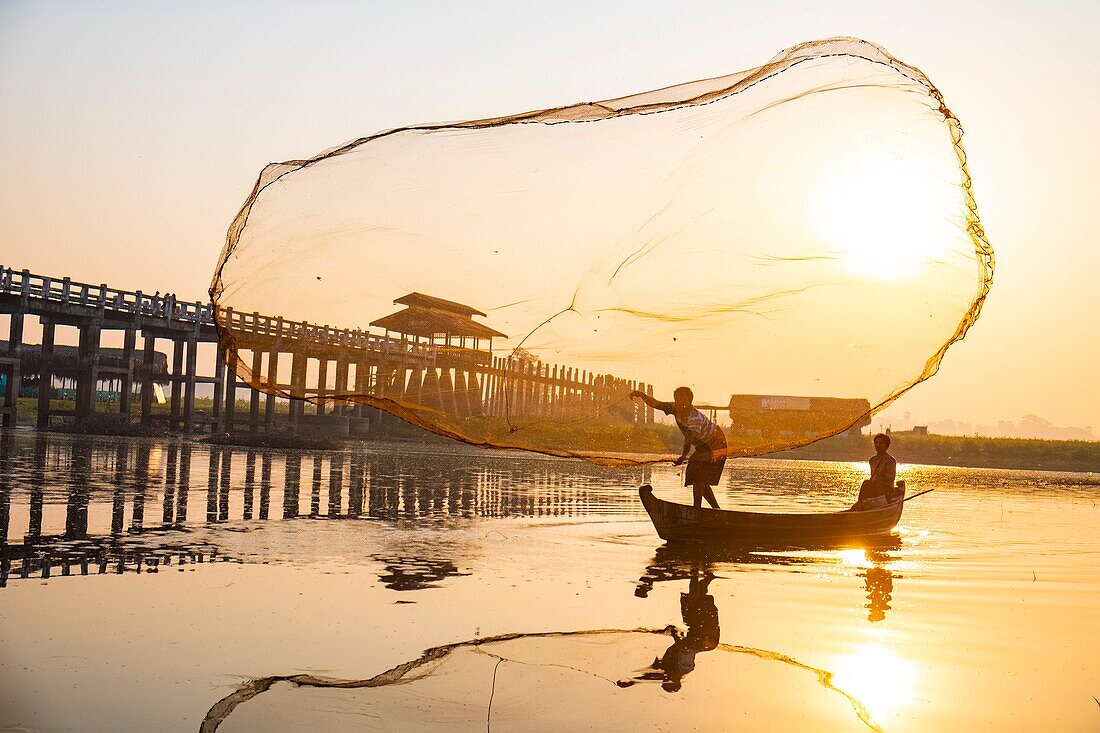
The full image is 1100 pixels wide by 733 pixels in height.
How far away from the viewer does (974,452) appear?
71875mm

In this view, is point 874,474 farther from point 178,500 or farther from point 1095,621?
point 178,500

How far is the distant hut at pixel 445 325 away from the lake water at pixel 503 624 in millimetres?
2169

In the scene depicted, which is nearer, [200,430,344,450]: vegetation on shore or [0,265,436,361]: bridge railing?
[0,265,436,361]: bridge railing

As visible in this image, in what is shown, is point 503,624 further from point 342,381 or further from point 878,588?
point 878,588

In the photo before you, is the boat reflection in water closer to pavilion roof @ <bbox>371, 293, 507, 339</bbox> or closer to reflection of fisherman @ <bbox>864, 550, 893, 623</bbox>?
reflection of fisherman @ <bbox>864, 550, 893, 623</bbox>

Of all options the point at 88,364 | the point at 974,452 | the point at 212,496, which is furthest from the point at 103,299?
the point at 974,452

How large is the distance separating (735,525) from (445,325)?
6.62m

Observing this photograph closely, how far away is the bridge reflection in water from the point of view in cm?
1123

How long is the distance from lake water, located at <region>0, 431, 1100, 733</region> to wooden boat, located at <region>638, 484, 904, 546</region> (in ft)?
1.39

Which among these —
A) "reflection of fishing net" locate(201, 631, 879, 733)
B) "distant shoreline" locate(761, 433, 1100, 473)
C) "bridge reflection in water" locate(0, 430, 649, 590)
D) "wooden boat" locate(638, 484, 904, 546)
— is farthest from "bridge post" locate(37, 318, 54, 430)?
"distant shoreline" locate(761, 433, 1100, 473)

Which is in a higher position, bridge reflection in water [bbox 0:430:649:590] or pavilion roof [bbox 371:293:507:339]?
pavilion roof [bbox 371:293:507:339]

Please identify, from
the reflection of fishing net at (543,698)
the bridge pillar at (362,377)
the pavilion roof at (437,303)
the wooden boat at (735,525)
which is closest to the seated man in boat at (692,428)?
the pavilion roof at (437,303)

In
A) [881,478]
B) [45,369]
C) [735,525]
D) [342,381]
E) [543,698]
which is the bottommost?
[543,698]

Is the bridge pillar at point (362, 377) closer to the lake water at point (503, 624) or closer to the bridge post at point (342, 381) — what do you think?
the bridge post at point (342, 381)
